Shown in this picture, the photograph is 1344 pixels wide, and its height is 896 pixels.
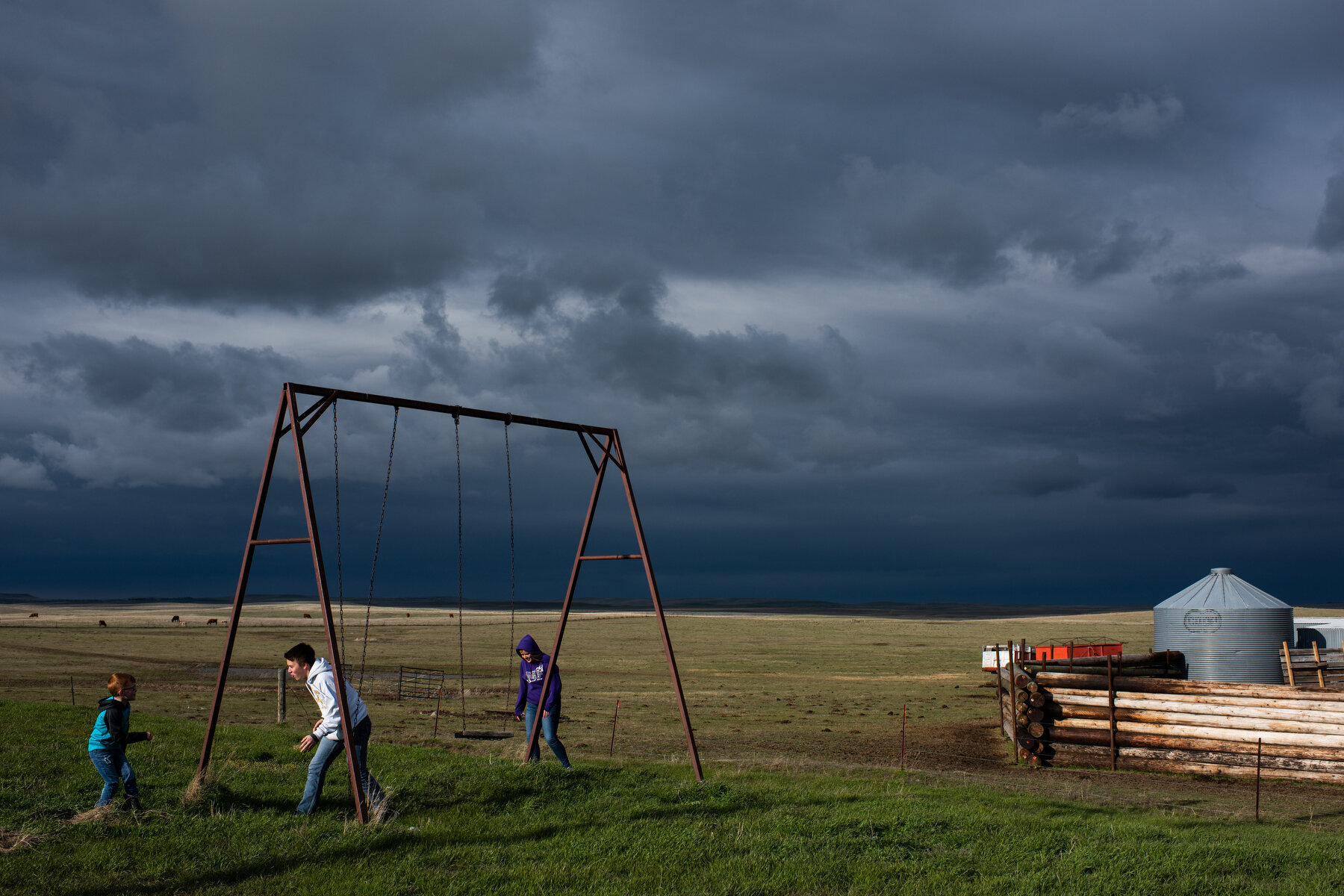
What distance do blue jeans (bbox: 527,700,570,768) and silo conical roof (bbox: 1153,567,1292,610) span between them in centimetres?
2090

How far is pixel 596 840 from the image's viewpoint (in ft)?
32.9

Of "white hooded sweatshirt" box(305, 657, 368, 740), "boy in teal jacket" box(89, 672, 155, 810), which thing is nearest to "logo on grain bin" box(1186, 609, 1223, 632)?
"white hooded sweatshirt" box(305, 657, 368, 740)

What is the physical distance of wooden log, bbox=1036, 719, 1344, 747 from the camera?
19859 millimetres

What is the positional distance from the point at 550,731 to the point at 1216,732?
15178mm

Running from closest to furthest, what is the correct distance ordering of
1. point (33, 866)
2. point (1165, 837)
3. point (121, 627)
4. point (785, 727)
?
point (33, 866)
point (1165, 837)
point (785, 727)
point (121, 627)

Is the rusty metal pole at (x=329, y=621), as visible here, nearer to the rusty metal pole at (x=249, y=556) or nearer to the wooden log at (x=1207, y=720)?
the rusty metal pole at (x=249, y=556)

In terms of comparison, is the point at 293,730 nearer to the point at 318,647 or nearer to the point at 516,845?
the point at 516,845

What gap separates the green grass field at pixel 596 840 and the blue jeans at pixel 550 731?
0.72 ft

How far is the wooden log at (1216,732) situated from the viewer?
19859 mm

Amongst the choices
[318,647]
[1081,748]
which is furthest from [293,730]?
[318,647]

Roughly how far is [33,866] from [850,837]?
7725 mm

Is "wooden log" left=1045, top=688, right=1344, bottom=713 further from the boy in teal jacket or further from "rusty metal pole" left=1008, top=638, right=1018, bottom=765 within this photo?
Result: the boy in teal jacket

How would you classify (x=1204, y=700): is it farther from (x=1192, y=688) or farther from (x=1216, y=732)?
(x=1216, y=732)

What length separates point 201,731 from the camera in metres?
17.5
